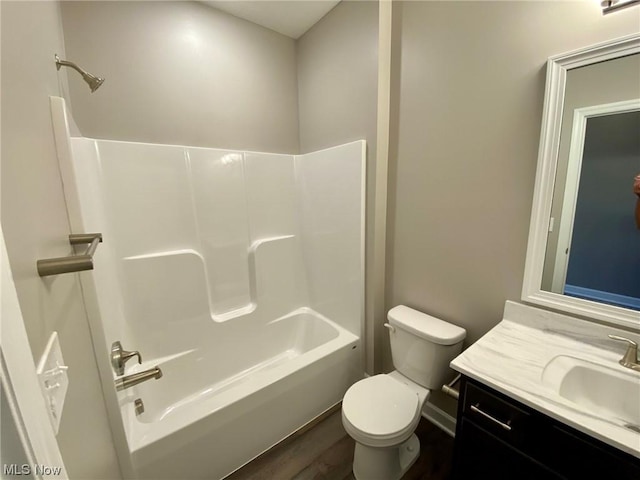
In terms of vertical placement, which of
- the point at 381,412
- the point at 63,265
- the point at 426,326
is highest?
the point at 63,265

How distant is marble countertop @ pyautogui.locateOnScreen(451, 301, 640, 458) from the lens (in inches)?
29.0

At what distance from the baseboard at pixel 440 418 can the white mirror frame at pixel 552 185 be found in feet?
2.96

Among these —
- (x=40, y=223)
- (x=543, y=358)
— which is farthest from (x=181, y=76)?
(x=543, y=358)

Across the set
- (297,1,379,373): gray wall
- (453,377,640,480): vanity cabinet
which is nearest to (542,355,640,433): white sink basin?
(453,377,640,480): vanity cabinet

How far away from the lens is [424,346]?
4.68ft

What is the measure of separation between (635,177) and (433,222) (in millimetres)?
751

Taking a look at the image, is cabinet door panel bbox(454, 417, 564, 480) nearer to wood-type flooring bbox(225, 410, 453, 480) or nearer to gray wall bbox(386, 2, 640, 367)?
wood-type flooring bbox(225, 410, 453, 480)

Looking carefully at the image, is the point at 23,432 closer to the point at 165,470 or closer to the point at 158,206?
the point at 165,470

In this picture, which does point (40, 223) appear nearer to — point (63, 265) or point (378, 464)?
point (63, 265)

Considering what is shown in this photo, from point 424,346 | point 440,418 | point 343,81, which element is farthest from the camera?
point 343,81

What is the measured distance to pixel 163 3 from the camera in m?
1.62

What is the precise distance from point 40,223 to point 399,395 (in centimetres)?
154

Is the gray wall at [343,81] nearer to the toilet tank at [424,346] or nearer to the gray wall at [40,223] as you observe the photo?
A: the toilet tank at [424,346]

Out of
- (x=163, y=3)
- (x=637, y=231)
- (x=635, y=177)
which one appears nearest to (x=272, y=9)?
(x=163, y=3)
